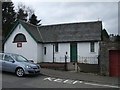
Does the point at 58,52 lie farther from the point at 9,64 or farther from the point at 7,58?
the point at 9,64

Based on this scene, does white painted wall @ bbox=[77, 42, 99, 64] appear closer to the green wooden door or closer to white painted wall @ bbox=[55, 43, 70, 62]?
the green wooden door

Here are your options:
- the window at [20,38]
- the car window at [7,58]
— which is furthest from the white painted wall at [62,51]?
the car window at [7,58]

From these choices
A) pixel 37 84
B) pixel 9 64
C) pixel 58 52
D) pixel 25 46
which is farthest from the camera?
pixel 25 46

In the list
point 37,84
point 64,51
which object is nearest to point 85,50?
point 64,51

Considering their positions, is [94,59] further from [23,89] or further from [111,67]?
[23,89]

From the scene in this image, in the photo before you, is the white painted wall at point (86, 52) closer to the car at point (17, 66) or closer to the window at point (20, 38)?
the window at point (20, 38)

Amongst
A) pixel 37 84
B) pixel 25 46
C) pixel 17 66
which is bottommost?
pixel 37 84

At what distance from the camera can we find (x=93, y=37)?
2841 centimetres

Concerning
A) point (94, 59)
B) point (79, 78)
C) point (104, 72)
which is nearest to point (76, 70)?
point (104, 72)

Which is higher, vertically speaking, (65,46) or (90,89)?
(65,46)

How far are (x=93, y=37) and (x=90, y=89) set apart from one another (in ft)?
49.3

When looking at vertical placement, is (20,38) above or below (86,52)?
above

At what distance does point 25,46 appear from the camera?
30.6 meters

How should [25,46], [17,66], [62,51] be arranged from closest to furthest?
[17,66] < [62,51] < [25,46]
